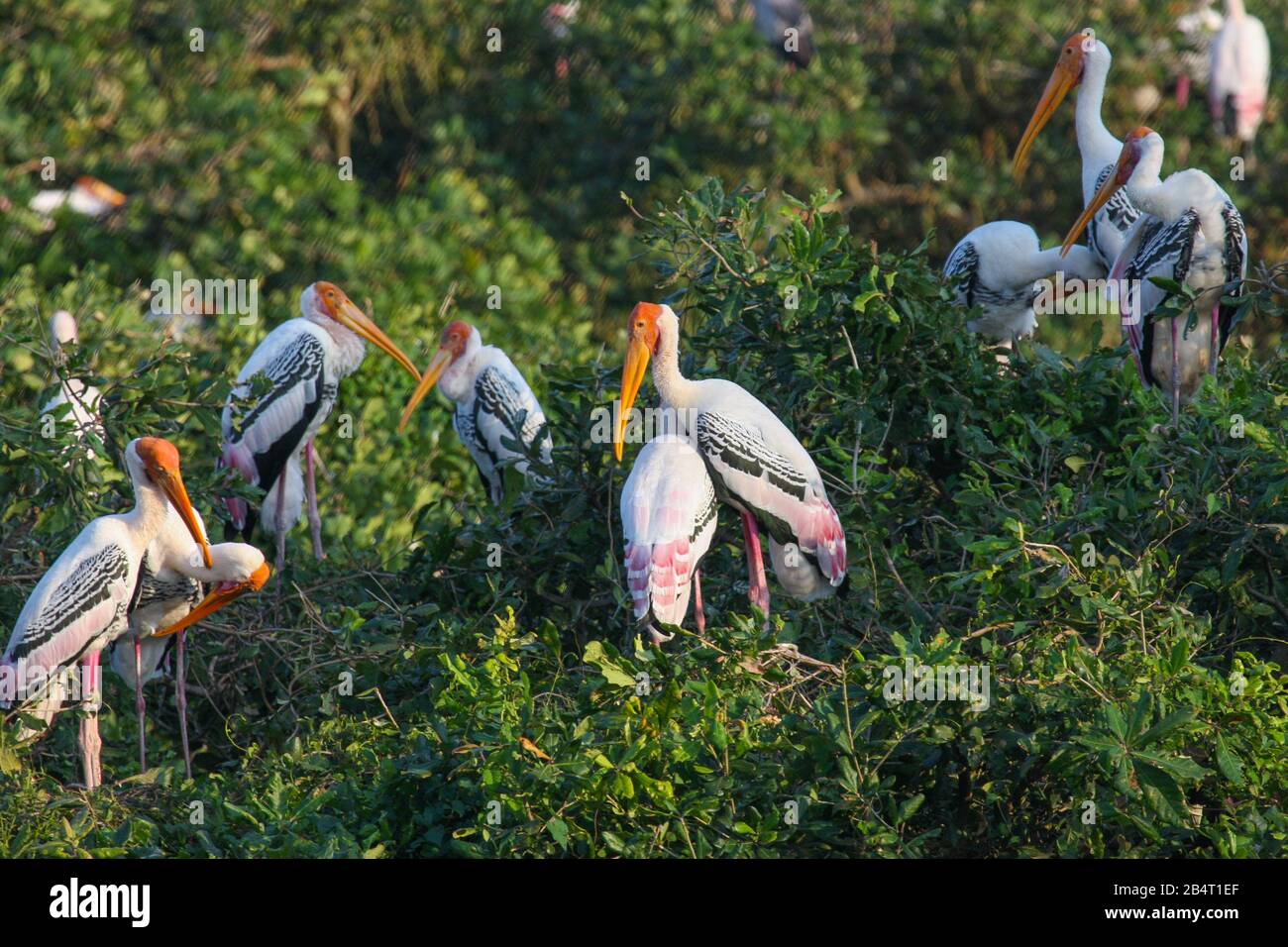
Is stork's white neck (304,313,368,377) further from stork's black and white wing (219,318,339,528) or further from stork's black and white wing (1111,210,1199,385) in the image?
stork's black and white wing (1111,210,1199,385)

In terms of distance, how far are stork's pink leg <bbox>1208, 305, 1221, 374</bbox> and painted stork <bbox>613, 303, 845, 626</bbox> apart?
1.60 m

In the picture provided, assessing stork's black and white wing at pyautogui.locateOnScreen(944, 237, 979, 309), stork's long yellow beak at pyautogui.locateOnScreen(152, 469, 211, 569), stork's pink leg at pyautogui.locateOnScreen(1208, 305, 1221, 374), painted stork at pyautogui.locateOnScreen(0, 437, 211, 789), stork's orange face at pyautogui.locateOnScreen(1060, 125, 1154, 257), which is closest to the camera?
painted stork at pyautogui.locateOnScreen(0, 437, 211, 789)

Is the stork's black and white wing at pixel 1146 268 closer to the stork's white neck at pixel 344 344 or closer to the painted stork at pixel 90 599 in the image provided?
the stork's white neck at pixel 344 344

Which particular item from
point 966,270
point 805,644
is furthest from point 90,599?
point 966,270

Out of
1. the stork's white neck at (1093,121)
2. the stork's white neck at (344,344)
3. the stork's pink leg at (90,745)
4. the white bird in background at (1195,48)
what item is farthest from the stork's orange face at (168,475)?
the white bird in background at (1195,48)

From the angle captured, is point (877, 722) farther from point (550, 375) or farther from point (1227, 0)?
point (1227, 0)

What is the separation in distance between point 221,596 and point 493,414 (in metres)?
2.16

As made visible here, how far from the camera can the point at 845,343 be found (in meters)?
6.17

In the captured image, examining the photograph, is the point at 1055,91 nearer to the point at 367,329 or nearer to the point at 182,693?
the point at 367,329

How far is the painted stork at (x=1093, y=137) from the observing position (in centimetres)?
739

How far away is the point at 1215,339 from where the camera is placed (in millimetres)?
6855

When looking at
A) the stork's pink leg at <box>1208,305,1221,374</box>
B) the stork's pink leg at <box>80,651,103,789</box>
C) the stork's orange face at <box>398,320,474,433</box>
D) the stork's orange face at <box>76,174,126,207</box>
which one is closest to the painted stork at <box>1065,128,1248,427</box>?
the stork's pink leg at <box>1208,305,1221,374</box>

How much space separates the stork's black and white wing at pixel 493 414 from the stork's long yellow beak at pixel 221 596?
74.6 inches

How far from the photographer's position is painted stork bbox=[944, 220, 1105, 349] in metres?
7.40
